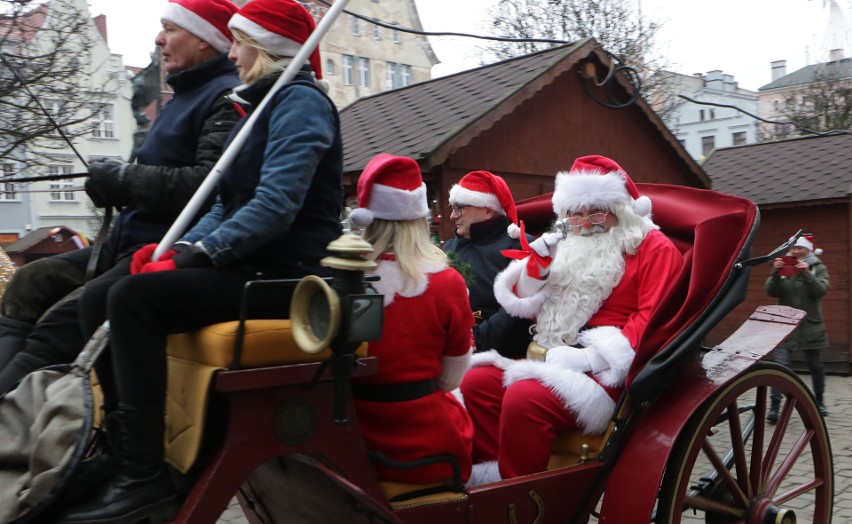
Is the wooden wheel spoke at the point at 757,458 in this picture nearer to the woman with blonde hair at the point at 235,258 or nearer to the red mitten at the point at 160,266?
the woman with blonde hair at the point at 235,258

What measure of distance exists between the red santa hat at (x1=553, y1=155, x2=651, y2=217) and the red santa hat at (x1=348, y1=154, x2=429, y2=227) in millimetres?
1208

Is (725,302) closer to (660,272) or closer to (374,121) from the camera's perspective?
(660,272)

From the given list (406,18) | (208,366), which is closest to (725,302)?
(208,366)

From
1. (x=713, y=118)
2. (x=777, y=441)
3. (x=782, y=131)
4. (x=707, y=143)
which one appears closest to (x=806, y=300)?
(x=777, y=441)

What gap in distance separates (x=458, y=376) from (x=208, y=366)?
86 centimetres

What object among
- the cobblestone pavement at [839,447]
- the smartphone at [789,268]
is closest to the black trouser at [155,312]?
the cobblestone pavement at [839,447]

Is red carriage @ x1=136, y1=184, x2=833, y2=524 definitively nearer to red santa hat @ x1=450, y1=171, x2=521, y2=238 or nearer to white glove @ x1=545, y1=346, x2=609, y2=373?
white glove @ x1=545, y1=346, x2=609, y2=373

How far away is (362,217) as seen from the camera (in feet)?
8.35

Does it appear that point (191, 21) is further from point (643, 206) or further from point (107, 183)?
point (643, 206)

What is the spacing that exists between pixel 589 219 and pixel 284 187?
69.9 inches

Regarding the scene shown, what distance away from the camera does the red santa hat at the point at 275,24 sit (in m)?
2.41

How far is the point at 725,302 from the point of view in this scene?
9.80 feet

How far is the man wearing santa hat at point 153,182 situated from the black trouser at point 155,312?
0.38 metres

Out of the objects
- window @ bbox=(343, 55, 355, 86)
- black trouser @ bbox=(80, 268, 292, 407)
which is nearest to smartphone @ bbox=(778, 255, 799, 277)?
black trouser @ bbox=(80, 268, 292, 407)
